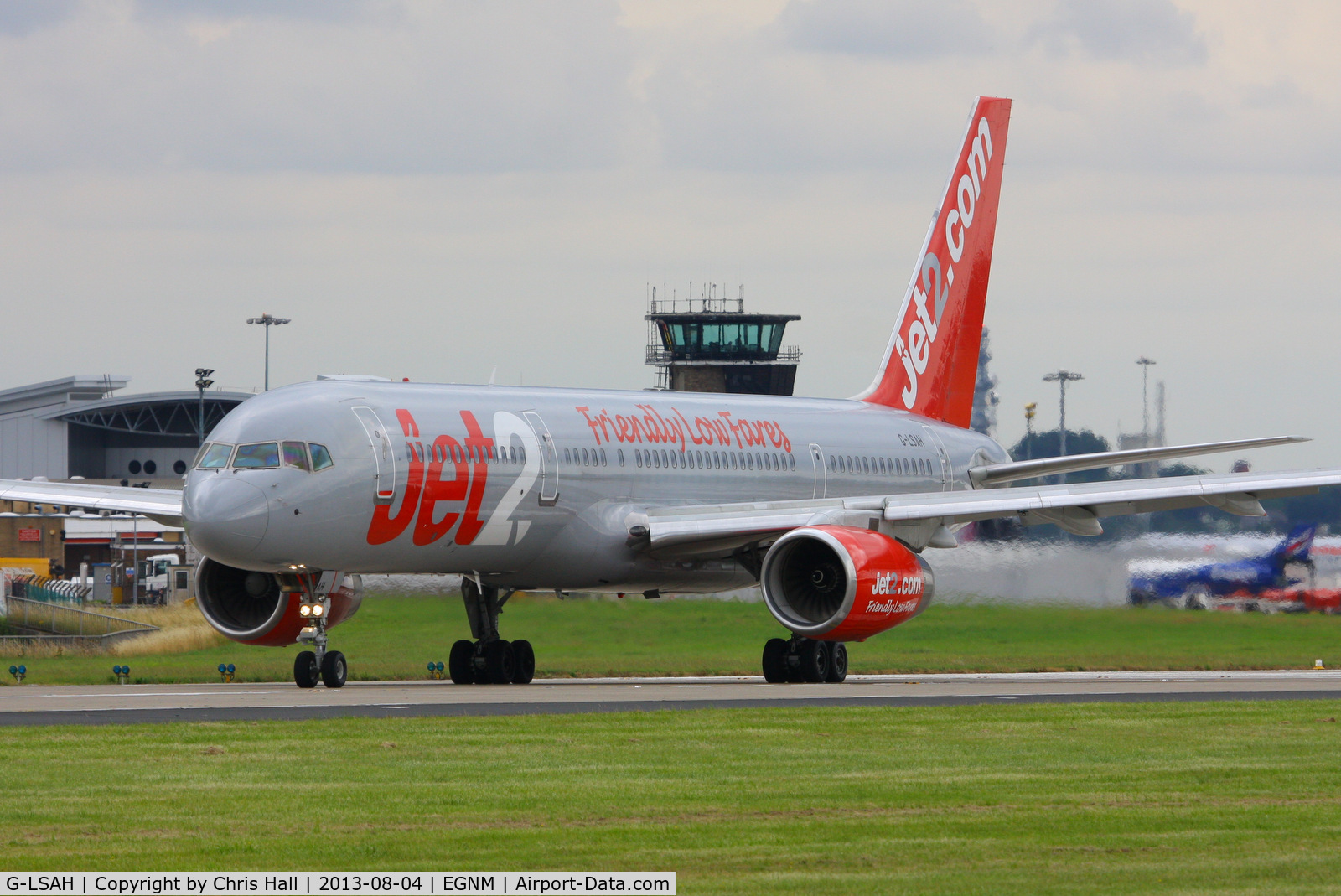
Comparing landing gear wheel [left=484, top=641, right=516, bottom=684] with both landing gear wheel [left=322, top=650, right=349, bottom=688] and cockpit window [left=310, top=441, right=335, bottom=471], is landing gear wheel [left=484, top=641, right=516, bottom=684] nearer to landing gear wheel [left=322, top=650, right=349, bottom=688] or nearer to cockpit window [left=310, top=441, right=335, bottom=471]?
landing gear wheel [left=322, top=650, right=349, bottom=688]

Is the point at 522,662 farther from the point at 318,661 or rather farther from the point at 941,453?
the point at 941,453

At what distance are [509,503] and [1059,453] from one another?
26158 millimetres

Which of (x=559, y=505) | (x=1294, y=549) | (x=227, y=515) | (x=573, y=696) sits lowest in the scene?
(x=573, y=696)

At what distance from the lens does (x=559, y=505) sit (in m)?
28.9

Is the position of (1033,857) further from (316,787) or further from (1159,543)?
(1159,543)

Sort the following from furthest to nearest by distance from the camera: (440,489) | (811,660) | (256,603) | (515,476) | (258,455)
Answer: (811,660), (256,603), (515,476), (440,489), (258,455)

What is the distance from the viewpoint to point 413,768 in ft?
50.3

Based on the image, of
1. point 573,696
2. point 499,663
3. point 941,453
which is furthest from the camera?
point 941,453

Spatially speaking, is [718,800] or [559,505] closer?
[718,800]

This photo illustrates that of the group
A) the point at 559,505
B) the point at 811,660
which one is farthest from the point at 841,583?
the point at 559,505

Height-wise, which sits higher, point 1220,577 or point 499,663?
point 1220,577

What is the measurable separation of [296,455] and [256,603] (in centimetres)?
422
